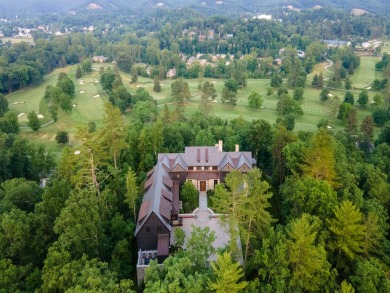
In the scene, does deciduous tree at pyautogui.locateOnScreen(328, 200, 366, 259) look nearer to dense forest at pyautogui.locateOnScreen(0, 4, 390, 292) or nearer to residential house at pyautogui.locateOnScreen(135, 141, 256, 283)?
dense forest at pyautogui.locateOnScreen(0, 4, 390, 292)

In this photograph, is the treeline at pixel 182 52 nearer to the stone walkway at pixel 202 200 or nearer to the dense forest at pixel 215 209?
the dense forest at pixel 215 209

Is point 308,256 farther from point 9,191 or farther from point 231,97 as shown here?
point 231,97

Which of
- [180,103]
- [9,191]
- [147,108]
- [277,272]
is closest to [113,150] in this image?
[9,191]

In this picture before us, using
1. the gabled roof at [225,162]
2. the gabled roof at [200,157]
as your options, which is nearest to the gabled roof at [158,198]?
the gabled roof at [200,157]

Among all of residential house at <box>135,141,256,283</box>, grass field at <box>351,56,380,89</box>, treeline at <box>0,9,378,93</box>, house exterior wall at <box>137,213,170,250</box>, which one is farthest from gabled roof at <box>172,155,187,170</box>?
grass field at <box>351,56,380,89</box>

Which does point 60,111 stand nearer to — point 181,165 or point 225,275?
point 181,165

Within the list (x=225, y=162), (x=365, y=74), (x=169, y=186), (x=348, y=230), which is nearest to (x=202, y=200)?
(x=169, y=186)

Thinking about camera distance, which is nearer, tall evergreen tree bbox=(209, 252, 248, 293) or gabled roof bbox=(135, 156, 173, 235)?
tall evergreen tree bbox=(209, 252, 248, 293)
